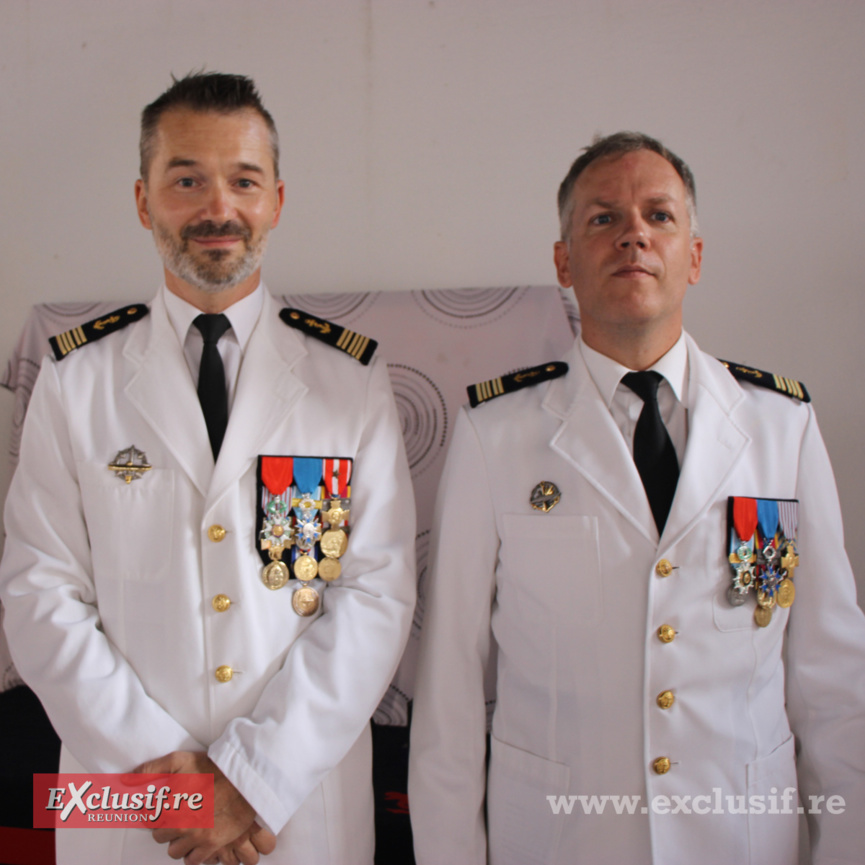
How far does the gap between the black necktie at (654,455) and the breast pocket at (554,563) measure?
0.13 m

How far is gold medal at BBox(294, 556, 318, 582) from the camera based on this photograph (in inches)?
50.6

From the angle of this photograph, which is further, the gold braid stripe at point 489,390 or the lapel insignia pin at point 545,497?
the gold braid stripe at point 489,390

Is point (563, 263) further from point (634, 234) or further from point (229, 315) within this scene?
point (229, 315)

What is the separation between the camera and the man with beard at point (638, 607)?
3.92 ft

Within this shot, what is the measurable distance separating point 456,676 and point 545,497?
38 cm

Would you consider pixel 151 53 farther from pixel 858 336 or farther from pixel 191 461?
pixel 858 336

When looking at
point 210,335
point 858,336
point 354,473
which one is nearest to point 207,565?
point 354,473

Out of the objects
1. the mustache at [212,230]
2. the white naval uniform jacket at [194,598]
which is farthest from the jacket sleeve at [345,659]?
the mustache at [212,230]

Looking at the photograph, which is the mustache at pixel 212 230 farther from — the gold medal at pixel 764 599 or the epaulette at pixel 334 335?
the gold medal at pixel 764 599

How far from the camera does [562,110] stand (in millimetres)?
2146

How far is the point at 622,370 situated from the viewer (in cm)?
137

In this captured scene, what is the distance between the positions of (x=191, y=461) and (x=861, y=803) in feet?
4.48

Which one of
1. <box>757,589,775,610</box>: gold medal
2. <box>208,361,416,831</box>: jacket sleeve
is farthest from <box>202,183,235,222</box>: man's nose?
<box>757,589,775,610</box>: gold medal

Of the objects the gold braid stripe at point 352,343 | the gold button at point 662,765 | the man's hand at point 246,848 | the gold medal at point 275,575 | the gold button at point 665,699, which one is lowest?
the man's hand at point 246,848
